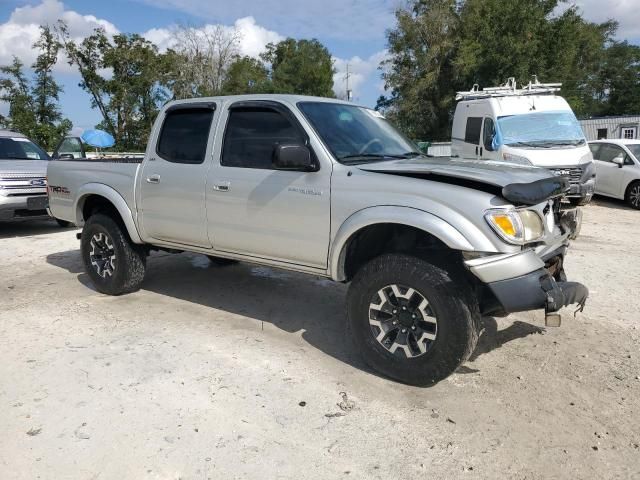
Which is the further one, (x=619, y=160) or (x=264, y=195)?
(x=619, y=160)

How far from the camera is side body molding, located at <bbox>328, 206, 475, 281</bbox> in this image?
132 inches

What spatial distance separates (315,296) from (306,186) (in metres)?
2.00

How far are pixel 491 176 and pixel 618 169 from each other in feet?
38.4

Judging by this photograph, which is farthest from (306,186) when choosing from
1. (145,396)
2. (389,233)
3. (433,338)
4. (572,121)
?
(572,121)

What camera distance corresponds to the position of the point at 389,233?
403 centimetres

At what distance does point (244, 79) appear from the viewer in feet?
147

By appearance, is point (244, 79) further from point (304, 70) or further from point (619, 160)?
point (619, 160)

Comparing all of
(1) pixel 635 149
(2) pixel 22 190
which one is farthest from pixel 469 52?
(2) pixel 22 190

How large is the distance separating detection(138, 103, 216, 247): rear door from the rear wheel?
1166cm

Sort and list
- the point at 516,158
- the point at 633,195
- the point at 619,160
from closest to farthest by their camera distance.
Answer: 1. the point at 516,158
2. the point at 633,195
3. the point at 619,160

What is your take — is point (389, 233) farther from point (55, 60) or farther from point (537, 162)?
point (55, 60)

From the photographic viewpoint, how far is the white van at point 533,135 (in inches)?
427

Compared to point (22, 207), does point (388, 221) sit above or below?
above

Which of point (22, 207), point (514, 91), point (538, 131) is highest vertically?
point (514, 91)
